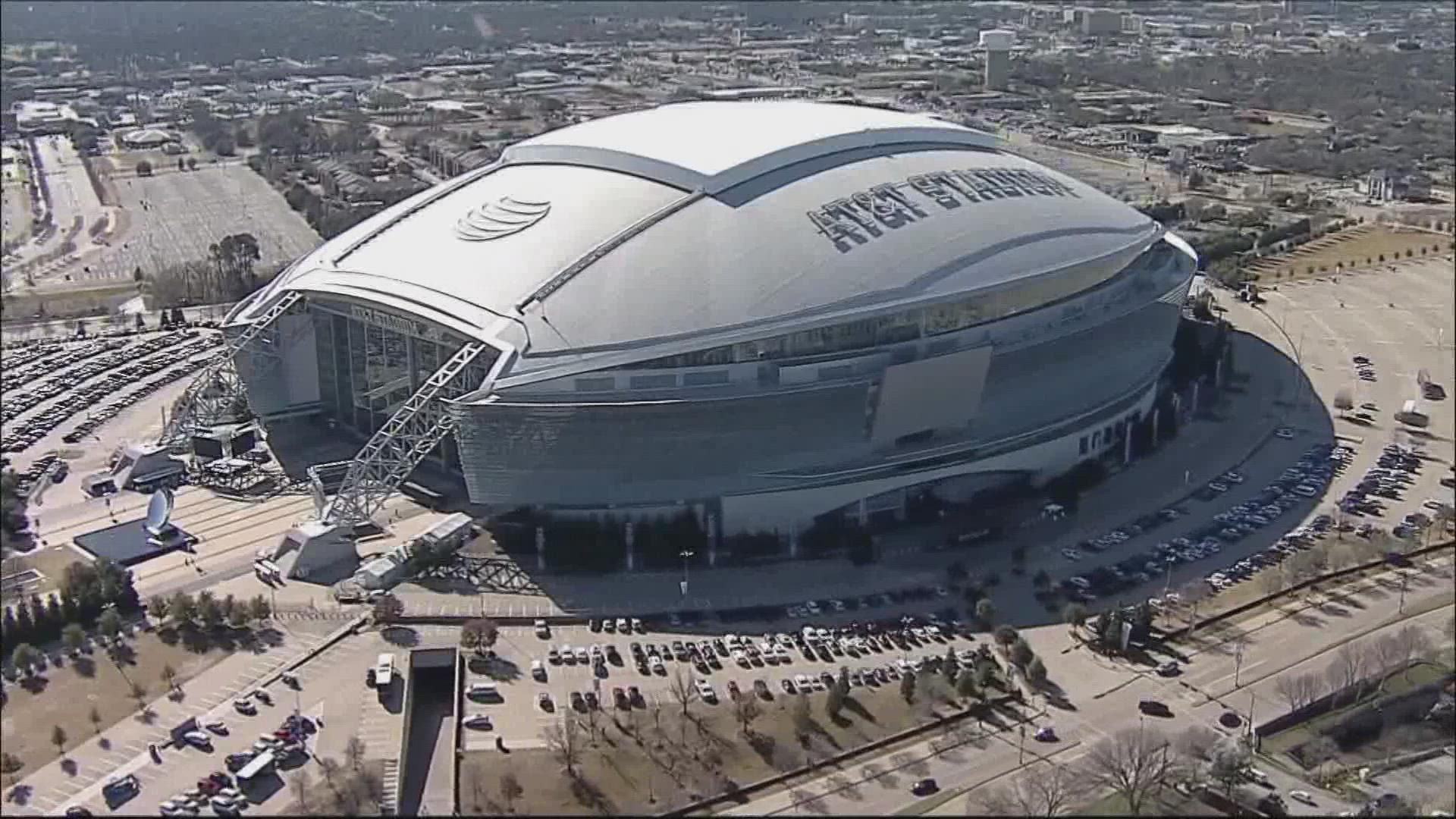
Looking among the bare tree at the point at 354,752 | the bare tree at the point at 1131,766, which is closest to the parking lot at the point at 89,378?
the bare tree at the point at 354,752

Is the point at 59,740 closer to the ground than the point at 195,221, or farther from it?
closer to the ground

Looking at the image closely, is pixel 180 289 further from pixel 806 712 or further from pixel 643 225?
pixel 806 712

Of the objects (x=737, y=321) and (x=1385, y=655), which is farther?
(x=737, y=321)

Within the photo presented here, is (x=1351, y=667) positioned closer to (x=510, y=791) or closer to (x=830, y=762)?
(x=830, y=762)

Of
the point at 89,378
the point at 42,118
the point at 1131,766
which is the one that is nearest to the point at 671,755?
the point at 1131,766

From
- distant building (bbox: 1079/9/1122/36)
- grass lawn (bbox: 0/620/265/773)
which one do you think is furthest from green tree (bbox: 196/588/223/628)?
distant building (bbox: 1079/9/1122/36)

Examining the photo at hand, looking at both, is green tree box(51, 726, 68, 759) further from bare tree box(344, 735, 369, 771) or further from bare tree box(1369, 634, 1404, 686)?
bare tree box(1369, 634, 1404, 686)

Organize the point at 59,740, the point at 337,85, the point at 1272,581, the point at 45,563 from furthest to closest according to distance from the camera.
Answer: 1. the point at 337,85
2. the point at 45,563
3. the point at 1272,581
4. the point at 59,740
